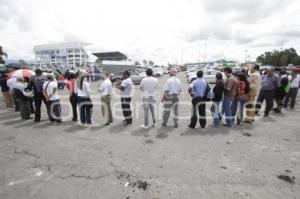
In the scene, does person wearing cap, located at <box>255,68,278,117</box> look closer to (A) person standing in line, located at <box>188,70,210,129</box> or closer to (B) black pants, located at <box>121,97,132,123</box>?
(A) person standing in line, located at <box>188,70,210,129</box>

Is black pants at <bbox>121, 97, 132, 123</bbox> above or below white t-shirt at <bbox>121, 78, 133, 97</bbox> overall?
below

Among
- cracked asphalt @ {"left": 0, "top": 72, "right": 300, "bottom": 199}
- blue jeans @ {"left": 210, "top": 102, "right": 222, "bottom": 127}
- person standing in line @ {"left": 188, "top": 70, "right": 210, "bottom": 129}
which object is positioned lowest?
cracked asphalt @ {"left": 0, "top": 72, "right": 300, "bottom": 199}

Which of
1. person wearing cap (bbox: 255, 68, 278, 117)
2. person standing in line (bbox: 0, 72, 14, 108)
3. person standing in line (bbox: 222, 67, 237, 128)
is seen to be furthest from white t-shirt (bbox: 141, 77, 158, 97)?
person standing in line (bbox: 0, 72, 14, 108)

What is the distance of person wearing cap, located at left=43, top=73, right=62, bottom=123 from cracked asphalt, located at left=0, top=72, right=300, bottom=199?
0.64 metres

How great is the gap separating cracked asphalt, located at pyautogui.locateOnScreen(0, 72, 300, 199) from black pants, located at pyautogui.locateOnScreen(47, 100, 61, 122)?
60 centimetres

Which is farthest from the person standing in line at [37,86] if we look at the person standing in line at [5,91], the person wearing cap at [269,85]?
the person wearing cap at [269,85]

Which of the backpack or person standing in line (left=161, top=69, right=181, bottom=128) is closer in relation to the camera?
person standing in line (left=161, top=69, right=181, bottom=128)

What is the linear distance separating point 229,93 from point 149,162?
3.49m

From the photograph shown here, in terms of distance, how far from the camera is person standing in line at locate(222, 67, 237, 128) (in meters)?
5.77

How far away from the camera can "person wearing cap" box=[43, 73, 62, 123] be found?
6457 millimetres

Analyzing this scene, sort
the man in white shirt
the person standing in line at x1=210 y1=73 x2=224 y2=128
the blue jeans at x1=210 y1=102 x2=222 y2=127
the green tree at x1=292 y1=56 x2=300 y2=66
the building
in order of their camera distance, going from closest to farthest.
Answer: the person standing in line at x1=210 y1=73 x2=224 y2=128 < the blue jeans at x1=210 y1=102 x2=222 y2=127 < the man in white shirt < the green tree at x1=292 y1=56 x2=300 y2=66 < the building

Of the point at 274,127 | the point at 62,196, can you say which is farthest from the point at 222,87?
the point at 62,196

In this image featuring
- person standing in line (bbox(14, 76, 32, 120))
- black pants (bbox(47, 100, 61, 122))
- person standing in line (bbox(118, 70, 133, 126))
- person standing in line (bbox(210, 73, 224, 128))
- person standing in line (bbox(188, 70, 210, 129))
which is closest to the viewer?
person standing in line (bbox(188, 70, 210, 129))

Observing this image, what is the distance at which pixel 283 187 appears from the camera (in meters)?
3.02
